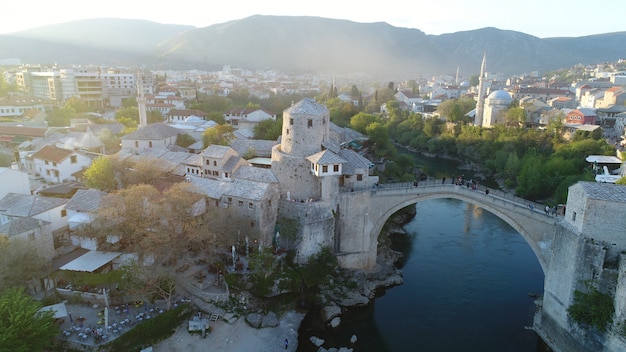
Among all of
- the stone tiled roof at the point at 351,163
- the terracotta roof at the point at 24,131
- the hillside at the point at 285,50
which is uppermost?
the hillside at the point at 285,50

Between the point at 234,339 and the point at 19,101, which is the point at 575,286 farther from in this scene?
the point at 19,101

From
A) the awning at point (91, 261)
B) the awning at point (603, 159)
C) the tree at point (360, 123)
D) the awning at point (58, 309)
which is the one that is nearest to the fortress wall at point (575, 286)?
the awning at point (603, 159)

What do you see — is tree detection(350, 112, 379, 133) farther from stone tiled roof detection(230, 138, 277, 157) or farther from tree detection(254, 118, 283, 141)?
stone tiled roof detection(230, 138, 277, 157)

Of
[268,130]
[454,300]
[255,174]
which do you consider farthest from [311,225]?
[268,130]

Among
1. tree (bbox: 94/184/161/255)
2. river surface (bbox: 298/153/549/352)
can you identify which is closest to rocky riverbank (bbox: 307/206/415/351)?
river surface (bbox: 298/153/549/352)

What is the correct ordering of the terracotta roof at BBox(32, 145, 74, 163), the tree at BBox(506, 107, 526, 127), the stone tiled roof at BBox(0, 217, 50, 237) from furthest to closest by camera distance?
the tree at BBox(506, 107, 526, 127)
the terracotta roof at BBox(32, 145, 74, 163)
the stone tiled roof at BBox(0, 217, 50, 237)

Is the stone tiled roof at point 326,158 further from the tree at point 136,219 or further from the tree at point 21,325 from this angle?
the tree at point 21,325
